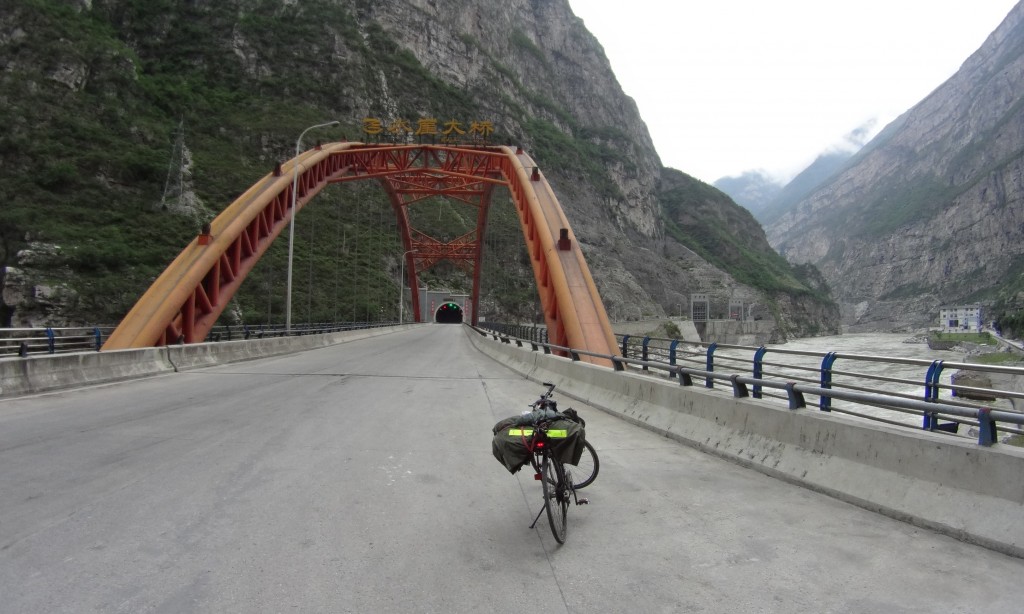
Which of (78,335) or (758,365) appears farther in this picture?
(78,335)

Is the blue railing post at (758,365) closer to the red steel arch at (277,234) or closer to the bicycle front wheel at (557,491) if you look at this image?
the bicycle front wheel at (557,491)

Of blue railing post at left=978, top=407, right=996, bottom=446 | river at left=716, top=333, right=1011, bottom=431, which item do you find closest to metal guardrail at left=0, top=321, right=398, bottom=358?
river at left=716, top=333, right=1011, bottom=431

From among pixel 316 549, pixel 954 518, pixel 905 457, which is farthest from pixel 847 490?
pixel 316 549

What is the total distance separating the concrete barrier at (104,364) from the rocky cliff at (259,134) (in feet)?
59.5

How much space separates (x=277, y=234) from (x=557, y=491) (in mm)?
28331

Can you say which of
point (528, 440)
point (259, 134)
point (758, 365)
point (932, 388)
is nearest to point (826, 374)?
point (758, 365)

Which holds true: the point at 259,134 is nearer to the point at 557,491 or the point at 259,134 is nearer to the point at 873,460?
the point at 557,491

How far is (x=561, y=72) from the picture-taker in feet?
554

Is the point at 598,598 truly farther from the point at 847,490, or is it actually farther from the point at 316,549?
the point at 847,490

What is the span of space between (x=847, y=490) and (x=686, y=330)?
54.3m

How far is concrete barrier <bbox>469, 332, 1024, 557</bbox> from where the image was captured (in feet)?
13.7

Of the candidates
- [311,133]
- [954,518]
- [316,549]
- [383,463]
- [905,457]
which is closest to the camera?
[316,549]

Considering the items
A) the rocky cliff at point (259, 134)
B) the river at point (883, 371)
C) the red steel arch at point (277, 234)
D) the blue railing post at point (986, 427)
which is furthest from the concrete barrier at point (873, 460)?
the rocky cliff at point (259, 134)

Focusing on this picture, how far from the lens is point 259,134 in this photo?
226ft
